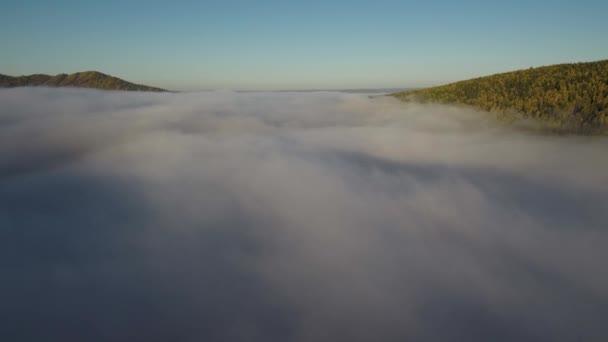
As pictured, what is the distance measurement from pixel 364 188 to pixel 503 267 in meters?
53.1

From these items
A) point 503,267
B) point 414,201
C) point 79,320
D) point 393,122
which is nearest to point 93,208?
point 79,320

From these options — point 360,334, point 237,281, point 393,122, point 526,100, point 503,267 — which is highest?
point 526,100

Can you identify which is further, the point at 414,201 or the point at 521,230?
the point at 414,201

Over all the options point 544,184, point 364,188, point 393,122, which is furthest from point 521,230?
point 393,122

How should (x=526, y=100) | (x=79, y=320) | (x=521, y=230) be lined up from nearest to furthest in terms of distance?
(x=79, y=320)
(x=521, y=230)
(x=526, y=100)

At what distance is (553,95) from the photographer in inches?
4259

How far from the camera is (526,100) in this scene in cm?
11306

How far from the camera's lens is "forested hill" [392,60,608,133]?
9788 centimetres

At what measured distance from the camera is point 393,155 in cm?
14950

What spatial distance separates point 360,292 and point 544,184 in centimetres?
8962

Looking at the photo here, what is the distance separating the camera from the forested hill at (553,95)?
9788cm

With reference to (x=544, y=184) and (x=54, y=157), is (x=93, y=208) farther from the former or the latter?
(x=544, y=184)

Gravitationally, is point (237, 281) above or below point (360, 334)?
above

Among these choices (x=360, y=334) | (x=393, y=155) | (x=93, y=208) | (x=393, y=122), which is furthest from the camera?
(x=393, y=122)
